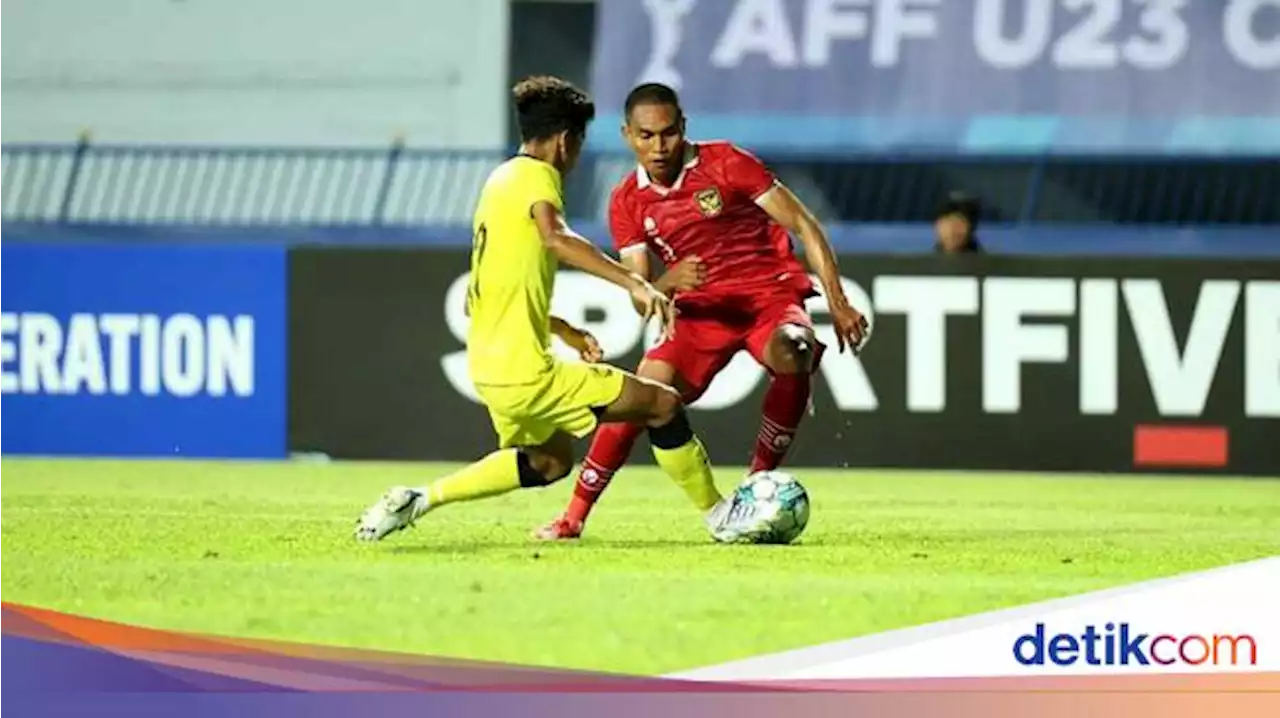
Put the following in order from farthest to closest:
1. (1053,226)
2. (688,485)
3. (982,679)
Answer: (1053,226) < (688,485) < (982,679)

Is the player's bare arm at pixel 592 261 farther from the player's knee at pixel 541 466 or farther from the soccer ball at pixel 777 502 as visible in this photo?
the soccer ball at pixel 777 502

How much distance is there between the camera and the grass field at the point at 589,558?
821cm

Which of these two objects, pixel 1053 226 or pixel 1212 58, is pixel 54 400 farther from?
pixel 1212 58

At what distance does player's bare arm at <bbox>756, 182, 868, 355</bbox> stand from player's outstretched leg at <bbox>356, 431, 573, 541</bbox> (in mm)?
877

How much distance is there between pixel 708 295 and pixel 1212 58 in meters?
6.35

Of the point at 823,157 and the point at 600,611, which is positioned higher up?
the point at 823,157

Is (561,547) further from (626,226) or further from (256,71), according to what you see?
(256,71)

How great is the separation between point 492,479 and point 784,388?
1.33 meters

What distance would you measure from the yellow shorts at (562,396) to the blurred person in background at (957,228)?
498 cm

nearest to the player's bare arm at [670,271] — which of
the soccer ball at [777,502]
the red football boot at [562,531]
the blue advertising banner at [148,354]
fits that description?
the soccer ball at [777,502]

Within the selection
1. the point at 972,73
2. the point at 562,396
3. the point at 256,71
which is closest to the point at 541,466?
the point at 562,396

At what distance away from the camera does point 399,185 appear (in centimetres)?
1678

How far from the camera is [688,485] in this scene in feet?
33.7

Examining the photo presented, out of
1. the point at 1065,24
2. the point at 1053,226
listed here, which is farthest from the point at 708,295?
the point at 1065,24
